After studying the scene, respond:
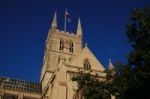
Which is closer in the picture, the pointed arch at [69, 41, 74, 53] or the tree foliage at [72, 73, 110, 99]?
the tree foliage at [72, 73, 110, 99]

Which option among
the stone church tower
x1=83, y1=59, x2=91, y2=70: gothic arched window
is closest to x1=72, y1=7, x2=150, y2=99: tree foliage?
the stone church tower

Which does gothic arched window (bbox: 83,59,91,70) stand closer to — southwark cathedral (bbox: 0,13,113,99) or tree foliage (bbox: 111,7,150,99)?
southwark cathedral (bbox: 0,13,113,99)

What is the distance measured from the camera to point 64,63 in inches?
1431

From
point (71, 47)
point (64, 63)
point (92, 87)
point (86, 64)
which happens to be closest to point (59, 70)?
point (64, 63)

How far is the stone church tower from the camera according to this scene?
113ft

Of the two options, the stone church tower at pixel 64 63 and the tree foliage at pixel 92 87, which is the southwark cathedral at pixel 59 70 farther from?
the tree foliage at pixel 92 87

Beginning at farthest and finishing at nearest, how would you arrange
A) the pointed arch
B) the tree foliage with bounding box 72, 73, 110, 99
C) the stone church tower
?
the pointed arch
the stone church tower
the tree foliage with bounding box 72, 73, 110, 99

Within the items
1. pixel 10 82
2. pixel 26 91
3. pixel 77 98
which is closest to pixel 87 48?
pixel 77 98

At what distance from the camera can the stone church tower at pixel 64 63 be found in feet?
113

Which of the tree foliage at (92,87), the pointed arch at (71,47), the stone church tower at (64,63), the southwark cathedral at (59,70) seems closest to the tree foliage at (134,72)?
the tree foliage at (92,87)

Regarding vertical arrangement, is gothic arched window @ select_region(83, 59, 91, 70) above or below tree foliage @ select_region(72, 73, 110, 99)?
above

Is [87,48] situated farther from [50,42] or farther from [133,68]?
[133,68]

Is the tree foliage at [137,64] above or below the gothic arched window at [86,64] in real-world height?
below

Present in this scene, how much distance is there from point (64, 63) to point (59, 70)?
4.81 feet
